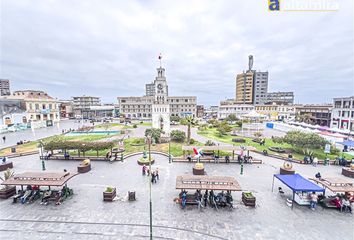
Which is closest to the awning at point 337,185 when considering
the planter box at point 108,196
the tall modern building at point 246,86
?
the planter box at point 108,196

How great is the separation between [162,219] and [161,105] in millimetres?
38112

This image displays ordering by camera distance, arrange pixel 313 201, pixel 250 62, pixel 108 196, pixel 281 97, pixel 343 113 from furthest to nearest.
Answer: pixel 281 97 < pixel 250 62 < pixel 343 113 < pixel 108 196 < pixel 313 201

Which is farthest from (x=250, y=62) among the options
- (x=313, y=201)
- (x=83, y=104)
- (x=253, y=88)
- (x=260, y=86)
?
(x=313, y=201)

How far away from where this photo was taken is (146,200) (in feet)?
42.1

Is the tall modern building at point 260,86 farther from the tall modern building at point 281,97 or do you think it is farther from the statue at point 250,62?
the statue at point 250,62

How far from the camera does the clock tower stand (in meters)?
47.3

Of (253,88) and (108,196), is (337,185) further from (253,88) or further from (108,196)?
(253,88)

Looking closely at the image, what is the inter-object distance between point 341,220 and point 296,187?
286 cm

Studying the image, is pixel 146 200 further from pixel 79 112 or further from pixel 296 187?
pixel 79 112

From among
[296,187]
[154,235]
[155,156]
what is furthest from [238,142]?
[154,235]

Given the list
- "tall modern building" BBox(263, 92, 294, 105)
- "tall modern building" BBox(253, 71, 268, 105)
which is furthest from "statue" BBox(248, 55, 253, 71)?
"tall modern building" BBox(263, 92, 294, 105)

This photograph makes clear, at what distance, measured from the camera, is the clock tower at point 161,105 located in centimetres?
4734

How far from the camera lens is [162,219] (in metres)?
10.7

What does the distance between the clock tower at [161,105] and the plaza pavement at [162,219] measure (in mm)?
33015
